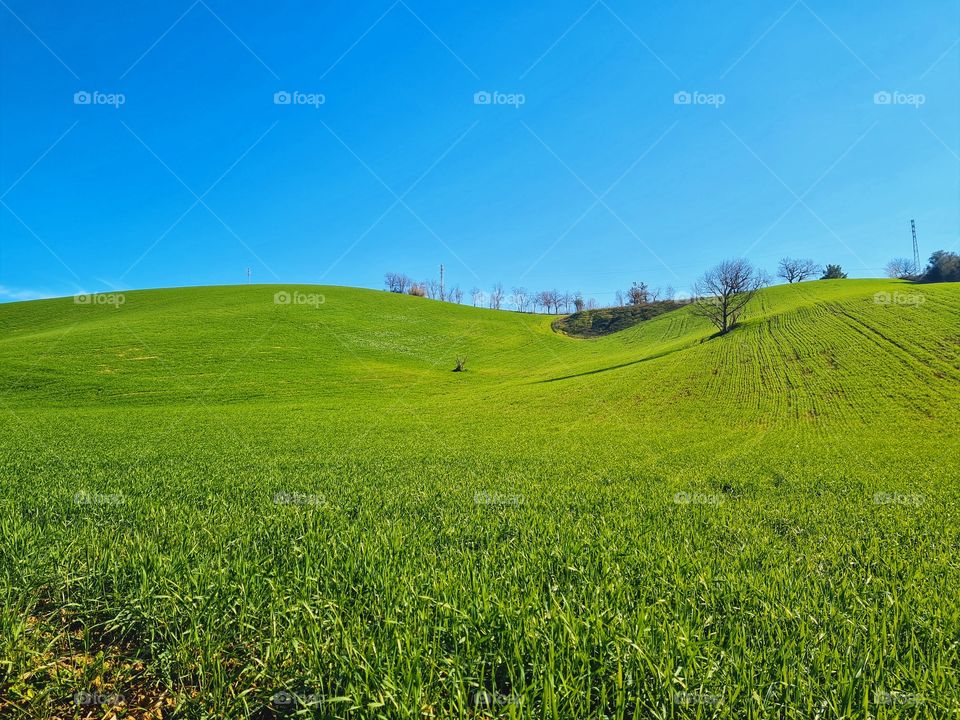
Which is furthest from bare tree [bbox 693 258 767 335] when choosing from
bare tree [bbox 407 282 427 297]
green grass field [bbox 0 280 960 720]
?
bare tree [bbox 407 282 427 297]

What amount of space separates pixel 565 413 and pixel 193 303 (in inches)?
3381

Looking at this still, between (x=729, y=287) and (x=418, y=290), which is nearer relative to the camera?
(x=729, y=287)

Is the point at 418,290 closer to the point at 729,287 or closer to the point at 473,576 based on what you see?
the point at 729,287

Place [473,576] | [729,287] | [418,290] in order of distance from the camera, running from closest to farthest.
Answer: [473,576] < [729,287] < [418,290]

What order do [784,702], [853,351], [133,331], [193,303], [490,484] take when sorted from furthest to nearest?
[193,303]
[133,331]
[853,351]
[490,484]
[784,702]

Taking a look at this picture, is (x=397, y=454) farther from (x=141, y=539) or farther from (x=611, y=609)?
(x=611, y=609)

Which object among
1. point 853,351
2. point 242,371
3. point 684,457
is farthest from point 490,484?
point 242,371

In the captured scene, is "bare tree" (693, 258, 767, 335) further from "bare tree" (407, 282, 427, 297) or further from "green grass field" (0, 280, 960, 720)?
"bare tree" (407, 282, 427, 297)

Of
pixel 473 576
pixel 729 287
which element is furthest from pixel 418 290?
pixel 473 576

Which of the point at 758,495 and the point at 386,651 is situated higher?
the point at 386,651

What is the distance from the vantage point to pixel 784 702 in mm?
2939

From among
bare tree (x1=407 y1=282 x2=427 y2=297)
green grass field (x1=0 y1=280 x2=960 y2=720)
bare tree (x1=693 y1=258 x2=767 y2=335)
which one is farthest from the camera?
bare tree (x1=407 y1=282 x2=427 y2=297)

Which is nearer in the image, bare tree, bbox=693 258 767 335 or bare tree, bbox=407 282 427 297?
bare tree, bbox=693 258 767 335

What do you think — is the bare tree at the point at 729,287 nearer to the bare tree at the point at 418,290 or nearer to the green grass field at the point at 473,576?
the green grass field at the point at 473,576
